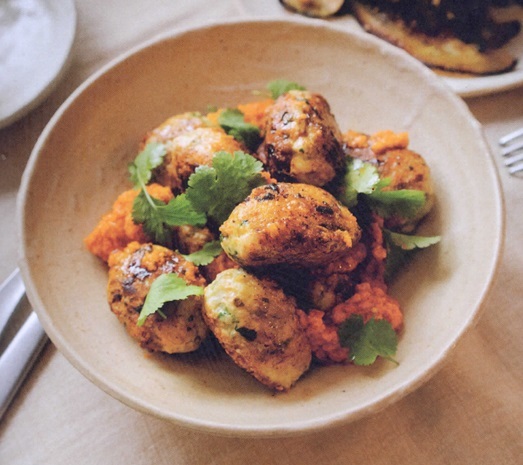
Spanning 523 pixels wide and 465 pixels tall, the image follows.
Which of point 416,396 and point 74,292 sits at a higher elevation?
point 74,292

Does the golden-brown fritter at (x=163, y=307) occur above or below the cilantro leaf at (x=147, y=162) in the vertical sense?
below

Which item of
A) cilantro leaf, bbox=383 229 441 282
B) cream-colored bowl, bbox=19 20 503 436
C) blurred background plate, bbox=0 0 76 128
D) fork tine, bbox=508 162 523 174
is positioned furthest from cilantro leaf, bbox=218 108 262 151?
fork tine, bbox=508 162 523 174

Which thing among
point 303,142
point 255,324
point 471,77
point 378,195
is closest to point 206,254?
point 255,324

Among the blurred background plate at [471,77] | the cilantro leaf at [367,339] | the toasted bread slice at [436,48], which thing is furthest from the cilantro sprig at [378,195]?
the toasted bread slice at [436,48]

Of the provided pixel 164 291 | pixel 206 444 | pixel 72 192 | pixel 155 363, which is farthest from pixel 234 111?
pixel 206 444

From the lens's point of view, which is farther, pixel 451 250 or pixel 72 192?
pixel 72 192

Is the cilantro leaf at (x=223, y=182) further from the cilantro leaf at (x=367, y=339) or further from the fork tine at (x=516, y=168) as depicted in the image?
the fork tine at (x=516, y=168)

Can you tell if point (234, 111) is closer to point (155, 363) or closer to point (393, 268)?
point (393, 268)

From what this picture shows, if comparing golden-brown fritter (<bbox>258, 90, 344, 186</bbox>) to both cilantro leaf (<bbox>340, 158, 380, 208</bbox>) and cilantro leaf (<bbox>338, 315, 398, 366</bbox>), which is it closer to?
cilantro leaf (<bbox>340, 158, 380, 208</bbox>)
